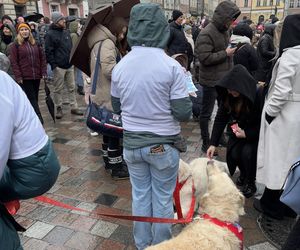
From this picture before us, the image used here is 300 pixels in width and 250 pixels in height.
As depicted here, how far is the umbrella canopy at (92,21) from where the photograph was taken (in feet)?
13.4

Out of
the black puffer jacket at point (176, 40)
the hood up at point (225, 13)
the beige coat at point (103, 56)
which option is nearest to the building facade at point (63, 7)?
the black puffer jacket at point (176, 40)

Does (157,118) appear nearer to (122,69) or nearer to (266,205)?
(122,69)

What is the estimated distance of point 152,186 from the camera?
107 inches

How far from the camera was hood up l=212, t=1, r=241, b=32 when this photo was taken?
4.66 meters

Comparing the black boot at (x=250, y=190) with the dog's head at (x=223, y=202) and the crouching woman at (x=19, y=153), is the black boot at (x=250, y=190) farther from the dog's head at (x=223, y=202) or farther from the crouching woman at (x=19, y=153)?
the crouching woman at (x=19, y=153)

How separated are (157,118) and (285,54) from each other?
1301mm

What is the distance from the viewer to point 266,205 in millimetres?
3451

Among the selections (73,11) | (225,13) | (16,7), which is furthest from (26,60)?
(73,11)

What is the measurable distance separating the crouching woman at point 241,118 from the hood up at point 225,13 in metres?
1.57

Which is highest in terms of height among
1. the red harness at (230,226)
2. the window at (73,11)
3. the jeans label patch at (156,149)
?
the window at (73,11)

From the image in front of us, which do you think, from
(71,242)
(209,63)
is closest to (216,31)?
(209,63)

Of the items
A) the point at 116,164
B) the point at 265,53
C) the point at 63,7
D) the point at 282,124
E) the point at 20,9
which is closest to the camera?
the point at 282,124

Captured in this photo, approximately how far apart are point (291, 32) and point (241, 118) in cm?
104

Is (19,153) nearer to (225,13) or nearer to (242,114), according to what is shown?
(242,114)
